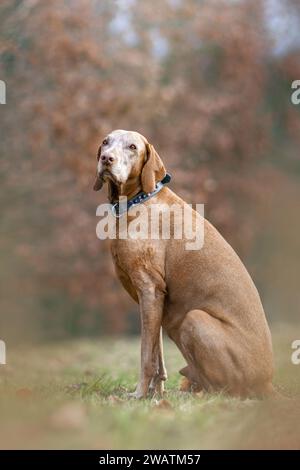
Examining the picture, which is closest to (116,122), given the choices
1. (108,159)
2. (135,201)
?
(135,201)

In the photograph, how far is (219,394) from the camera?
484 centimetres

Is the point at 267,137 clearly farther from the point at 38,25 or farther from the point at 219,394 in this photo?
the point at 219,394

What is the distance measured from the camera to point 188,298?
513cm

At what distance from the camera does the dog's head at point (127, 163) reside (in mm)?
5109

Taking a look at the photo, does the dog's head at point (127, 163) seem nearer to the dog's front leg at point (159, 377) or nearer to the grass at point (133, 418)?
the dog's front leg at point (159, 377)

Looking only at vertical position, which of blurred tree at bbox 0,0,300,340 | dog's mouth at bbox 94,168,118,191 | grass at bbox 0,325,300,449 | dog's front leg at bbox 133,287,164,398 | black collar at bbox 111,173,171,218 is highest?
blurred tree at bbox 0,0,300,340

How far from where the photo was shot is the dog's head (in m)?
5.11

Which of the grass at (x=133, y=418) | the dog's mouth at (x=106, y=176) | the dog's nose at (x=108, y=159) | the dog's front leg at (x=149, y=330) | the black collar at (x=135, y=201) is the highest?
the dog's nose at (x=108, y=159)

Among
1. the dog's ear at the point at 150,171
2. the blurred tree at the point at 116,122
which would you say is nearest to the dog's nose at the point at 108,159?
the dog's ear at the point at 150,171

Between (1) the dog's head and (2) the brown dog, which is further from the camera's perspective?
(1) the dog's head

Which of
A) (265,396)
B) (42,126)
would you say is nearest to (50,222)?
(42,126)

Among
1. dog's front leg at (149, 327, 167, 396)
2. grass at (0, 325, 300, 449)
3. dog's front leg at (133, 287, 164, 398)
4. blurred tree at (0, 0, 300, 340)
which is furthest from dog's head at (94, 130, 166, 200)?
blurred tree at (0, 0, 300, 340)

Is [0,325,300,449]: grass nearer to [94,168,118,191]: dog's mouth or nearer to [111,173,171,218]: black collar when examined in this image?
[111,173,171,218]: black collar

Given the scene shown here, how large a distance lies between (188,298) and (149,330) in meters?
0.35
